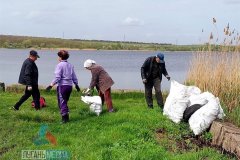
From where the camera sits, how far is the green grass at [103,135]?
7.46 m

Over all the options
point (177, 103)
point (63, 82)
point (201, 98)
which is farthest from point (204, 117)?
point (63, 82)

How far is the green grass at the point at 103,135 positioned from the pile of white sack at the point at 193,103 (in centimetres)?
26

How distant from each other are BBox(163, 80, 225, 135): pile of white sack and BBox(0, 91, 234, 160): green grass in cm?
26

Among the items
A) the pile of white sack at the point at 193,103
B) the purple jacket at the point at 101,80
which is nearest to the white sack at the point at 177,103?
the pile of white sack at the point at 193,103

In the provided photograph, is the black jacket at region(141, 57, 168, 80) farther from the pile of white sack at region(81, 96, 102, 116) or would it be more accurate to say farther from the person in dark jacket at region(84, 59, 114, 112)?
the pile of white sack at region(81, 96, 102, 116)

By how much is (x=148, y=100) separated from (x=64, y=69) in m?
2.98

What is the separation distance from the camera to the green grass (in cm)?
746

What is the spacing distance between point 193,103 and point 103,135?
2876mm

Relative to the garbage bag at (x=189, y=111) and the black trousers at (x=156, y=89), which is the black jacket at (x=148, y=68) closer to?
the black trousers at (x=156, y=89)

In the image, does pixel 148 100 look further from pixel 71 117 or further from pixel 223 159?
pixel 223 159

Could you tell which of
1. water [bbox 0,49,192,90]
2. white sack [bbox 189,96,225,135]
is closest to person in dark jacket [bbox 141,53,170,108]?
white sack [bbox 189,96,225,135]

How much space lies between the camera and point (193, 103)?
1053 cm

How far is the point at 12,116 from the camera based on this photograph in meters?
10.9

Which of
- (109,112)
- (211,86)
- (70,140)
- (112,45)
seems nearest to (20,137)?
(70,140)
